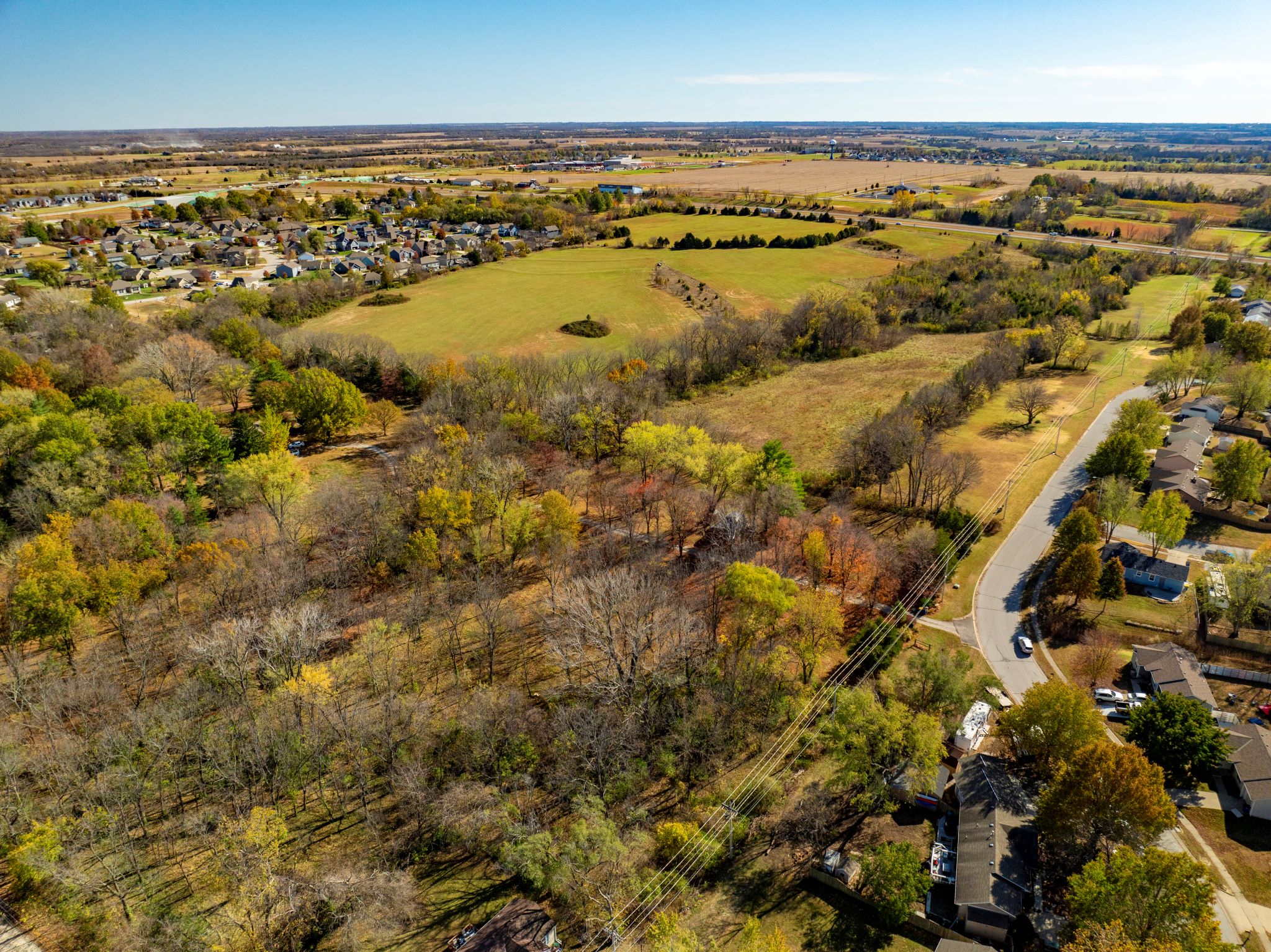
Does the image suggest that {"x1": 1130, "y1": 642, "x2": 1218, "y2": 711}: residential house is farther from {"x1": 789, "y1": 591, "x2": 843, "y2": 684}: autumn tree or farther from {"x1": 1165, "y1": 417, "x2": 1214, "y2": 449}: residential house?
{"x1": 1165, "y1": 417, "x2": 1214, "y2": 449}: residential house

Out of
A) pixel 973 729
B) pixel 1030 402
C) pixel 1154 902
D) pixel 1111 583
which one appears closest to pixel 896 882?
pixel 1154 902

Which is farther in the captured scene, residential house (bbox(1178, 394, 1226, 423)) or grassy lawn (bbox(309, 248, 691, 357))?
grassy lawn (bbox(309, 248, 691, 357))

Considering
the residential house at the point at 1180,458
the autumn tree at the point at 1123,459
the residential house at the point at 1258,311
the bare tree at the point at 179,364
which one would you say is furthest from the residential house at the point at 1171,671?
the bare tree at the point at 179,364

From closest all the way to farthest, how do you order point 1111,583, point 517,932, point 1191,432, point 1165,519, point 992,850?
point 517,932
point 992,850
point 1111,583
point 1165,519
point 1191,432

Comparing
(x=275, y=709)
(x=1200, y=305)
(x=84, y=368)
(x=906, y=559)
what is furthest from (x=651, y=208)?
(x=275, y=709)

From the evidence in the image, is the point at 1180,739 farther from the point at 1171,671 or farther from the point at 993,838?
the point at 993,838

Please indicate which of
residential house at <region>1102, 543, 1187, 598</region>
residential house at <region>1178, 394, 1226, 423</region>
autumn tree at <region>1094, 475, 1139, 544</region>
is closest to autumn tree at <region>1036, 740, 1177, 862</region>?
residential house at <region>1102, 543, 1187, 598</region>
